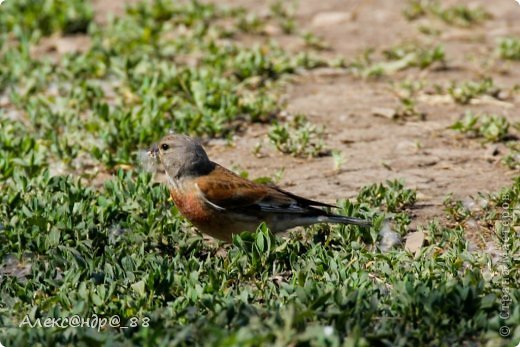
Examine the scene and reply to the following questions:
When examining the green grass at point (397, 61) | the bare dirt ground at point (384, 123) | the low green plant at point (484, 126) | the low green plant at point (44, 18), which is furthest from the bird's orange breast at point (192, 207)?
the low green plant at point (44, 18)

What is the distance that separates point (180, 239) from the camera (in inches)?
253

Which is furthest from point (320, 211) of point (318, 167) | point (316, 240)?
point (318, 167)

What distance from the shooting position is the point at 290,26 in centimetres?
1118

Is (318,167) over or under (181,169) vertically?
under

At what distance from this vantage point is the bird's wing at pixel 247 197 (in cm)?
645

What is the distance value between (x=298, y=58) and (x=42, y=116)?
9.14 ft

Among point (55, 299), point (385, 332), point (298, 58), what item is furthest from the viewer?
point (298, 58)

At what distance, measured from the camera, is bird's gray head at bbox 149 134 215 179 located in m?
6.69

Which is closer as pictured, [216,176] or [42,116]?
[216,176]

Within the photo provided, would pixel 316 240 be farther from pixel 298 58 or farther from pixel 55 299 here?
pixel 298 58

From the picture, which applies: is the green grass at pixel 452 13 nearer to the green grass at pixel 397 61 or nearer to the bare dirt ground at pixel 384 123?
the bare dirt ground at pixel 384 123

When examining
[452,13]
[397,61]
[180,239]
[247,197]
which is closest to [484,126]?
[397,61]

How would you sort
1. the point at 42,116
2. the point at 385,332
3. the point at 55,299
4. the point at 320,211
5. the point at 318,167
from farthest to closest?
the point at 42,116
the point at 318,167
the point at 320,211
the point at 55,299
the point at 385,332

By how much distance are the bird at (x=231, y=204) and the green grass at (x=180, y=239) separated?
17 cm
